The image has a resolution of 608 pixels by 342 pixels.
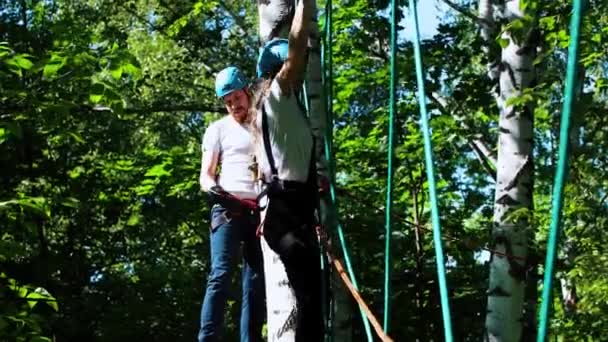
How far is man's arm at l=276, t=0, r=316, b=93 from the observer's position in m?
2.93

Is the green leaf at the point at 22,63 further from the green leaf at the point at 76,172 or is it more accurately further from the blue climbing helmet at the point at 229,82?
the green leaf at the point at 76,172

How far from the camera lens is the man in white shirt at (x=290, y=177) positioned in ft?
10.1

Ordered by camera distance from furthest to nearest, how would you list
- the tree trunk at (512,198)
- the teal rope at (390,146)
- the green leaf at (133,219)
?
the green leaf at (133,219) → the tree trunk at (512,198) → the teal rope at (390,146)

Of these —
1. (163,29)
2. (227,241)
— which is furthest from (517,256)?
(163,29)

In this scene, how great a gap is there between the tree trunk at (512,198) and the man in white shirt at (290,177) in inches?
90.3

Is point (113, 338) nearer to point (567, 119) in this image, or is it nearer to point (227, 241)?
point (227, 241)

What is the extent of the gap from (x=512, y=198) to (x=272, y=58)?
2617mm

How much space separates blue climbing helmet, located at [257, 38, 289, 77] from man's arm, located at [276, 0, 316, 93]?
0.15 m

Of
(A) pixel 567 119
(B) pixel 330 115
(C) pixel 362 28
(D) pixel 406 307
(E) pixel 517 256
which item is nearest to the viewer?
(A) pixel 567 119

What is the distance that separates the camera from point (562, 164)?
5.80 feet

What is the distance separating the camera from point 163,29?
1095 cm

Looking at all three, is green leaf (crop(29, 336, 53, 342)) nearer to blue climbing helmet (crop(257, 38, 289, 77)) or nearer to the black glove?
the black glove

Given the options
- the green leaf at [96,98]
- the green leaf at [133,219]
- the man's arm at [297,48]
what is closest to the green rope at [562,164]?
the man's arm at [297,48]

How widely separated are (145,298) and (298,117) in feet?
38.8
